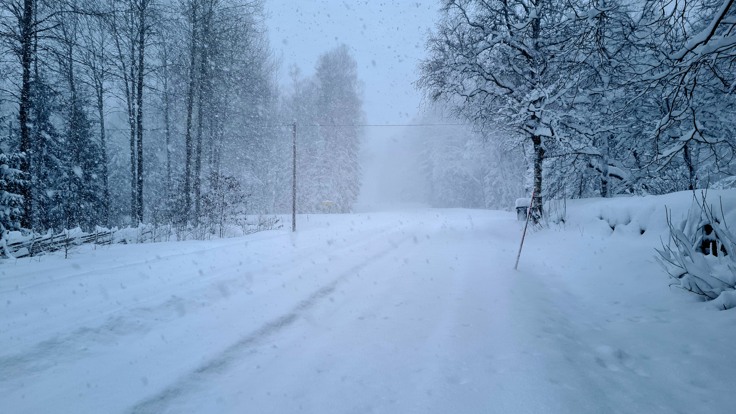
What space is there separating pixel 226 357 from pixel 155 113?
24.4m

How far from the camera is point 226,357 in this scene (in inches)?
116

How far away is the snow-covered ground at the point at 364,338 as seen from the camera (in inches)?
93.3

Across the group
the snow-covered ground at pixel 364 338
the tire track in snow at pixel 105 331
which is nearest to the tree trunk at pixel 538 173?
the snow-covered ground at pixel 364 338

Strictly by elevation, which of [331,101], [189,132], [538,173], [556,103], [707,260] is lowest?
[707,260]

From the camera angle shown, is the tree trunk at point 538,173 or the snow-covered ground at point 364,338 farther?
the tree trunk at point 538,173

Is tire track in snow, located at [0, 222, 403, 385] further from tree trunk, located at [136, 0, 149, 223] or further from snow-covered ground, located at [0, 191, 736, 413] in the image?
tree trunk, located at [136, 0, 149, 223]

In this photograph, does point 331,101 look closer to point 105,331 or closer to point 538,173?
point 538,173

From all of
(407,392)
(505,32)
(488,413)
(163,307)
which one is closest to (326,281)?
(163,307)

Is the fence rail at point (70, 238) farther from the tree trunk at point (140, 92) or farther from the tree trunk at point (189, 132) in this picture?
the tree trunk at point (140, 92)

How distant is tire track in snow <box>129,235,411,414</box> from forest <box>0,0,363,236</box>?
9816 millimetres

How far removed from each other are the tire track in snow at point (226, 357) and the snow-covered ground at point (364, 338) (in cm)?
1

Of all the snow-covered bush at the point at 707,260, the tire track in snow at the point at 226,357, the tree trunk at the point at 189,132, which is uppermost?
the tree trunk at the point at 189,132

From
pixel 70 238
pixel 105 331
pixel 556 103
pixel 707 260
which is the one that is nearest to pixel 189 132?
pixel 70 238

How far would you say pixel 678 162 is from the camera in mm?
10328
